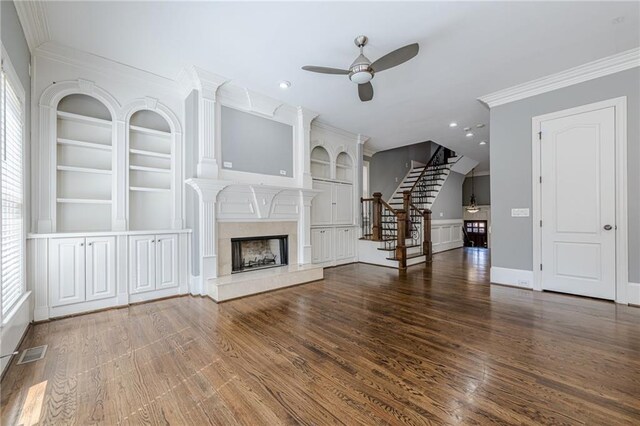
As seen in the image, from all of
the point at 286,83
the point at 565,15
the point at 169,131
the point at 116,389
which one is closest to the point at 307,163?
the point at 286,83

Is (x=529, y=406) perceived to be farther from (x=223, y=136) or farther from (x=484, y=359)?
(x=223, y=136)

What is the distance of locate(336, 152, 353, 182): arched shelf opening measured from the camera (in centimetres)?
666

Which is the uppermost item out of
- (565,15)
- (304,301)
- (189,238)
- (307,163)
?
(565,15)

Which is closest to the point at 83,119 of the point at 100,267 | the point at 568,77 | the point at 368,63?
the point at 100,267

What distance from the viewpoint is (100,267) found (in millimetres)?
3330

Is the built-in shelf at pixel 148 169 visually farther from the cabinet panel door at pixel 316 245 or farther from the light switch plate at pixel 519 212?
the light switch plate at pixel 519 212

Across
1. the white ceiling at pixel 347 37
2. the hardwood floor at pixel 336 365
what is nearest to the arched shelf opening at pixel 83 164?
the white ceiling at pixel 347 37

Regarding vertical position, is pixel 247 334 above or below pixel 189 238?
below

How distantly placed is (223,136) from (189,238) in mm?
1658

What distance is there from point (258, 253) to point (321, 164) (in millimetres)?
2667

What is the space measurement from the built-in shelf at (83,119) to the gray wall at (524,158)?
5875 mm

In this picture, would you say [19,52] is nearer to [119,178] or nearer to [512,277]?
[119,178]

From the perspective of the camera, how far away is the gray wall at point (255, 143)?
14.2 feet

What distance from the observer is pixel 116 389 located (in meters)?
1.83
